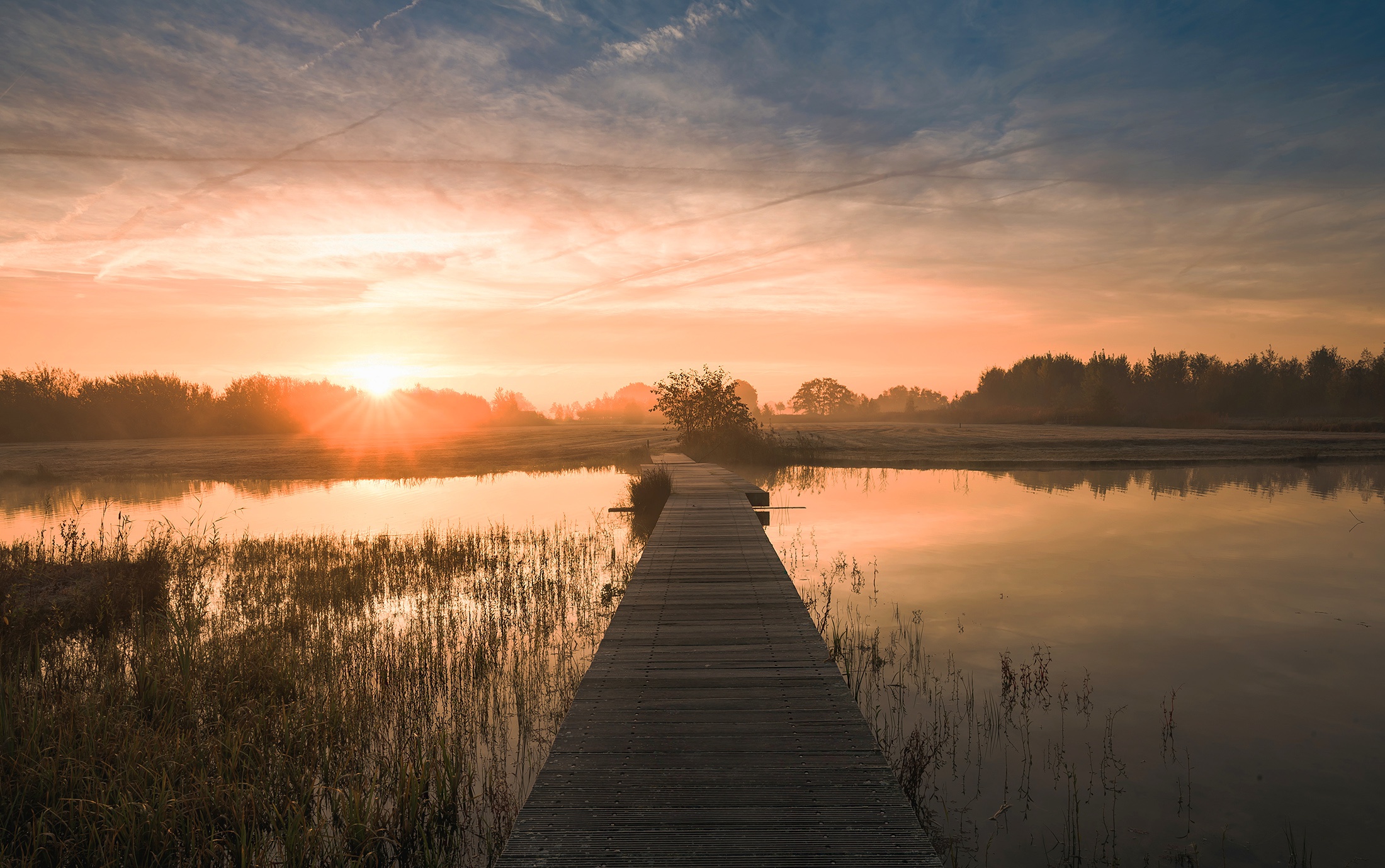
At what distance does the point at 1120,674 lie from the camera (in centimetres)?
740

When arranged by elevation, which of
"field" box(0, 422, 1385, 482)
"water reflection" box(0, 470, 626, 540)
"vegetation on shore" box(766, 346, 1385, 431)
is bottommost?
"water reflection" box(0, 470, 626, 540)

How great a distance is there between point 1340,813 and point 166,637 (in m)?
11.4

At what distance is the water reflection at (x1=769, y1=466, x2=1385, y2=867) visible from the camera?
4.75 meters

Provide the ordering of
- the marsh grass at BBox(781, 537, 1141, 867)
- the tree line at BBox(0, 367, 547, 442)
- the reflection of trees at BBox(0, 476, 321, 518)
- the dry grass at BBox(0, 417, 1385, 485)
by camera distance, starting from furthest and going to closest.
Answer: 1. the tree line at BBox(0, 367, 547, 442)
2. the dry grass at BBox(0, 417, 1385, 485)
3. the reflection of trees at BBox(0, 476, 321, 518)
4. the marsh grass at BBox(781, 537, 1141, 867)

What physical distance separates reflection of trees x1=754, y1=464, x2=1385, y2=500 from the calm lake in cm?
208

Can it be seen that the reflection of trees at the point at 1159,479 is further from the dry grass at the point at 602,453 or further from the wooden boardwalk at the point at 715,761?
the wooden boardwalk at the point at 715,761

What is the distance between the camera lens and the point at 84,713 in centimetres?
550

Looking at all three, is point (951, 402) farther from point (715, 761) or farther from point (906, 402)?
point (715, 761)

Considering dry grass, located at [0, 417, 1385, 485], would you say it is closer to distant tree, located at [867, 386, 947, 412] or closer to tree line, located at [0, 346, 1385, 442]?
tree line, located at [0, 346, 1385, 442]

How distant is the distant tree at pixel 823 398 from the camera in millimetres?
142000

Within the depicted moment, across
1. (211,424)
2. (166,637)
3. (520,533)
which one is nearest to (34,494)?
(520,533)

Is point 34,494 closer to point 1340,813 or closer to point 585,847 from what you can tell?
point 585,847

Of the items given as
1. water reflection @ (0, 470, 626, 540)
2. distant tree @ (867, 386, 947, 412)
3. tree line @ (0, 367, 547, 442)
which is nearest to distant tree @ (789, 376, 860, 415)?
distant tree @ (867, 386, 947, 412)

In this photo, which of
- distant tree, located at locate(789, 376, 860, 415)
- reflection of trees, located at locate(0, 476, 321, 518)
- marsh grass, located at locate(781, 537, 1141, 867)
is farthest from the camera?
distant tree, located at locate(789, 376, 860, 415)
